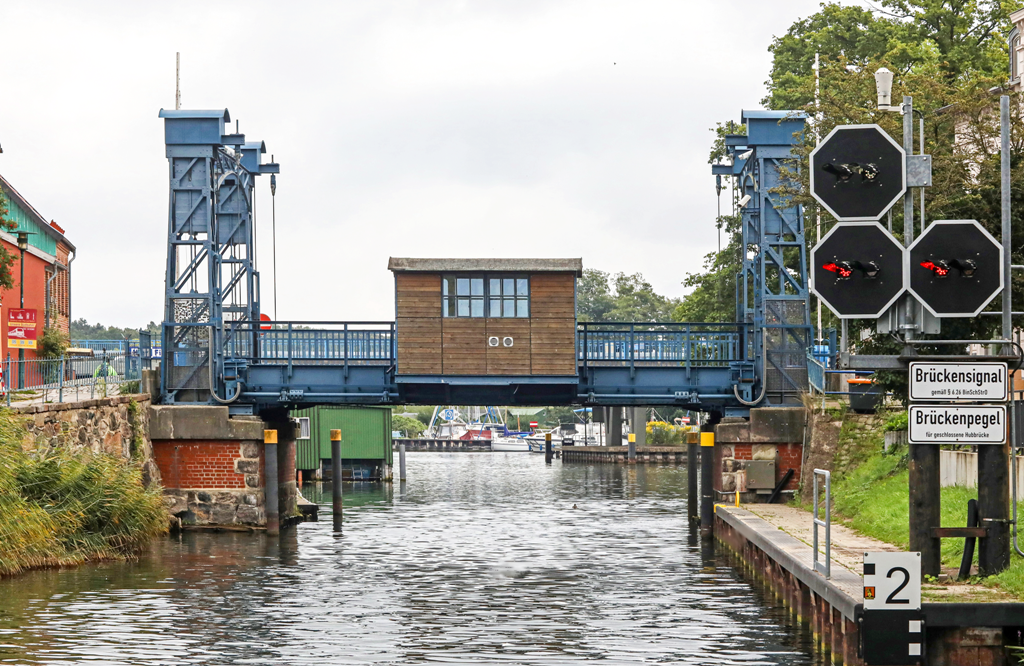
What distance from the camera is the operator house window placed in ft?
110

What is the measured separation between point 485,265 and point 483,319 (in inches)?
52.3

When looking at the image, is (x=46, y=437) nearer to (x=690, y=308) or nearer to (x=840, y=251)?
(x=840, y=251)

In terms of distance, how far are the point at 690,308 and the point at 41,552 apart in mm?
44839

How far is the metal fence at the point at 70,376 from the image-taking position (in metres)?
32.3

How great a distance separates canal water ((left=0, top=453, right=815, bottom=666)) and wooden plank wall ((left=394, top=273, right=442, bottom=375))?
4.38 metres

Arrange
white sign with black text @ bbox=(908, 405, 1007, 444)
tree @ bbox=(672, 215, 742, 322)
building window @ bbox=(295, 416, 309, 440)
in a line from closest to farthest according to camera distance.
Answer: white sign with black text @ bbox=(908, 405, 1007, 444) → building window @ bbox=(295, 416, 309, 440) → tree @ bbox=(672, 215, 742, 322)

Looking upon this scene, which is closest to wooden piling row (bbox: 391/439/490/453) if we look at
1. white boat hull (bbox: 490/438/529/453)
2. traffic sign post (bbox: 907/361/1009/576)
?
white boat hull (bbox: 490/438/529/453)

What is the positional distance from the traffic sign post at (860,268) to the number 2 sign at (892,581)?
278 cm

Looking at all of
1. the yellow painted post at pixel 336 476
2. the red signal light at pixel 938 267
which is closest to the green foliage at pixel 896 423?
the red signal light at pixel 938 267

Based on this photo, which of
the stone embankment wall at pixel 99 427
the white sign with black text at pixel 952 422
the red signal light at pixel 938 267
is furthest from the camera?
the stone embankment wall at pixel 99 427

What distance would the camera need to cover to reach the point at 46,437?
27.9 meters

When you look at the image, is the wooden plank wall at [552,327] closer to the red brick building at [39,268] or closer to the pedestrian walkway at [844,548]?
the pedestrian walkway at [844,548]

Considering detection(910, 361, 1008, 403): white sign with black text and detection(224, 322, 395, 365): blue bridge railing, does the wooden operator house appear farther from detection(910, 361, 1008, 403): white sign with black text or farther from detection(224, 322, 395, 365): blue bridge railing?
detection(910, 361, 1008, 403): white sign with black text

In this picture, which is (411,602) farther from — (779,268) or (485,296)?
(779,268)
